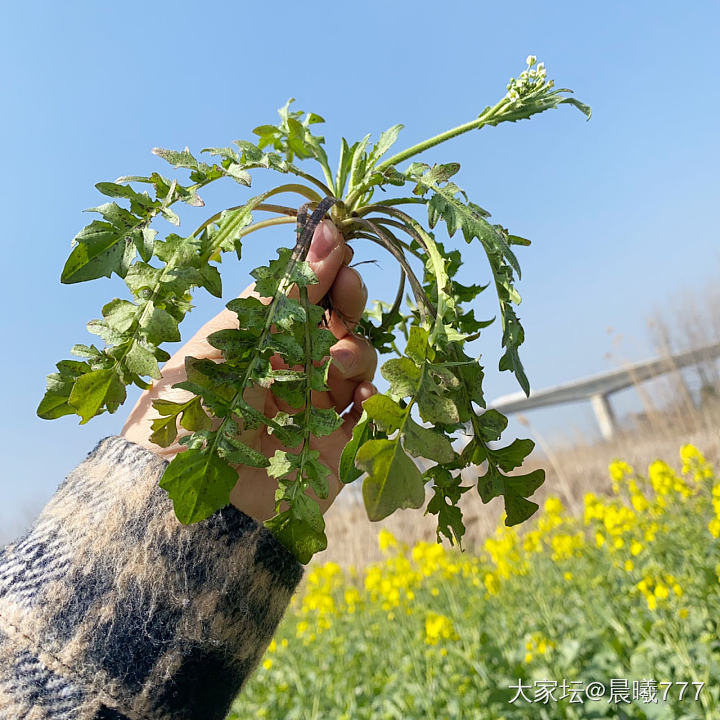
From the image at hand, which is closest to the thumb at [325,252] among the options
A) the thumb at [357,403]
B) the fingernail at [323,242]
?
the fingernail at [323,242]

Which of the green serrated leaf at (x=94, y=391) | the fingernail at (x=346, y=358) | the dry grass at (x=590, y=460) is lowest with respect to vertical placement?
the dry grass at (x=590, y=460)

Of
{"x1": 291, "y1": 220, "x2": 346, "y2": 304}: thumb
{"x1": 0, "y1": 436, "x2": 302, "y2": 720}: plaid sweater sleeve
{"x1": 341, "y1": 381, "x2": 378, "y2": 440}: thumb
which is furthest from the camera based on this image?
{"x1": 341, "y1": 381, "x2": 378, "y2": 440}: thumb

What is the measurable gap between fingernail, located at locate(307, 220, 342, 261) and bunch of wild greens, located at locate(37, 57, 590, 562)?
2.1 inches

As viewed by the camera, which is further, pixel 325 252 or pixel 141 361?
pixel 325 252

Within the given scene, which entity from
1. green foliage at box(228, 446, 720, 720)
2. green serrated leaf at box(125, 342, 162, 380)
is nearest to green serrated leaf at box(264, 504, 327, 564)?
green serrated leaf at box(125, 342, 162, 380)

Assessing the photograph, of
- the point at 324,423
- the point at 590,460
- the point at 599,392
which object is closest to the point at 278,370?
the point at 324,423

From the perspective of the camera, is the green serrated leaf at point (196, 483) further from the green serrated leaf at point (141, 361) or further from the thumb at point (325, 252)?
the thumb at point (325, 252)

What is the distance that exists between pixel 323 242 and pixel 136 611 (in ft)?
2.57

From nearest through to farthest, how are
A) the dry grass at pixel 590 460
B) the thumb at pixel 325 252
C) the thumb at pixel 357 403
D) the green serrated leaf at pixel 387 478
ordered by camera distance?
the green serrated leaf at pixel 387 478 < the thumb at pixel 325 252 < the thumb at pixel 357 403 < the dry grass at pixel 590 460

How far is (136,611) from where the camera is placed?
3.83ft

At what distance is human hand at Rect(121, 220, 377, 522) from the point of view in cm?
133

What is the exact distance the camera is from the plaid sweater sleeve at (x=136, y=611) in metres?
1.17

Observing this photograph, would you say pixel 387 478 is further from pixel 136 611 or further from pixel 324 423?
pixel 136 611

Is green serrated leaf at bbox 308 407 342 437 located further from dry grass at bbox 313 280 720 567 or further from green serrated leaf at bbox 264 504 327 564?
dry grass at bbox 313 280 720 567
